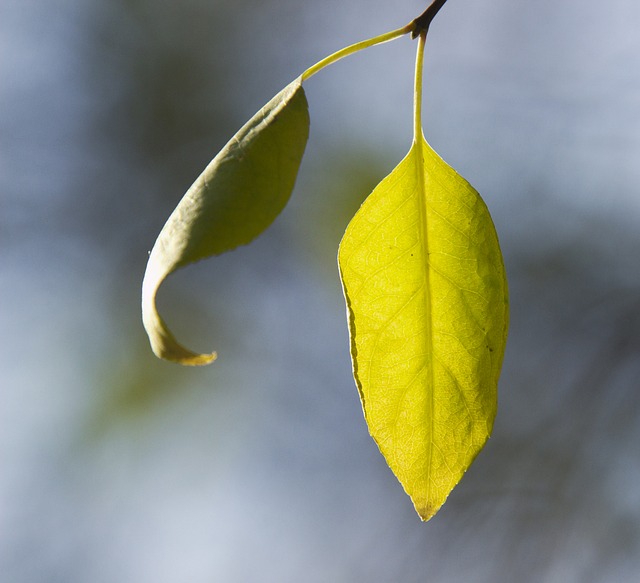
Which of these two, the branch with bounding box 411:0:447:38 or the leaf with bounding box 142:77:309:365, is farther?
the branch with bounding box 411:0:447:38

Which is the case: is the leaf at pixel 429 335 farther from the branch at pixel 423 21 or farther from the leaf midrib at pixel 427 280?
the branch at pixel 423 21

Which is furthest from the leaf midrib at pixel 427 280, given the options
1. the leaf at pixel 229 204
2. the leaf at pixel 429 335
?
the leaf at pixel 229 204

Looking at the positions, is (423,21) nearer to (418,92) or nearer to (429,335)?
(418,92)

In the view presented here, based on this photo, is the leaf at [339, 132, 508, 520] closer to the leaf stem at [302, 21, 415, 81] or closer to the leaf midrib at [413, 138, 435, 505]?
the leaf midrib at [413, 138, 435, 505]

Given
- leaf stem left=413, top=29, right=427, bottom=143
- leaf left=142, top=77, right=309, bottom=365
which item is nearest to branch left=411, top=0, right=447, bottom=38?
leaf stem left=413, top=29, right=427, bottom=143

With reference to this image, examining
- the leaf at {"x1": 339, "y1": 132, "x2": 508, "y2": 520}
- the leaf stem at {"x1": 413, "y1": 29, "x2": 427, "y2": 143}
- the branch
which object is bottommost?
the leaf at {"x1": 339, "y1": 132, "x2": 508, "y2": 520}

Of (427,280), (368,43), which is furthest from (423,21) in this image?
(427,280)
